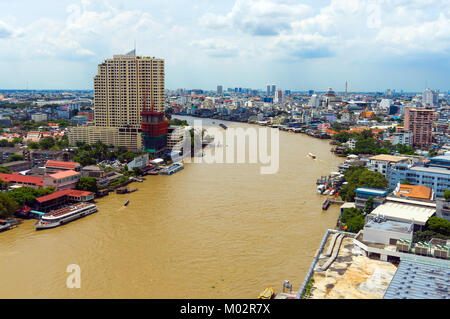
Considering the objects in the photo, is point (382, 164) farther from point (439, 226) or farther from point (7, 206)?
point (7, 206)

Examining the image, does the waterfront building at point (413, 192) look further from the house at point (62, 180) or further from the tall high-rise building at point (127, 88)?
the tall high-rise building at point (127, 88)

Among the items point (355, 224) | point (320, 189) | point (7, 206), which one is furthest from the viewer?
point (320, 189)

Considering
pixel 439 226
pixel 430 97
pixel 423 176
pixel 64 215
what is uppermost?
pixel 430 97

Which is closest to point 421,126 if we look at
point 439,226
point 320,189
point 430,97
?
point 320,189

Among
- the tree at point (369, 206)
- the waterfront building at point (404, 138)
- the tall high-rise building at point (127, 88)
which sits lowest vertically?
the tree at point (369, 206)

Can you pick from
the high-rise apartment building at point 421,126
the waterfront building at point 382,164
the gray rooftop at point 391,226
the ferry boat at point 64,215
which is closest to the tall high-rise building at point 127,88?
the ferry boat at point 64,215

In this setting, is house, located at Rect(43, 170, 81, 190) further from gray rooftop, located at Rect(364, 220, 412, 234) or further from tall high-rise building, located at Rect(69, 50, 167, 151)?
gray rooftop, located at Rect(364, 220, 412, 234)

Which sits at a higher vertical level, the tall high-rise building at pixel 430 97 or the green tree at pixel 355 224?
the tall high-rise building at pixel 430 97
